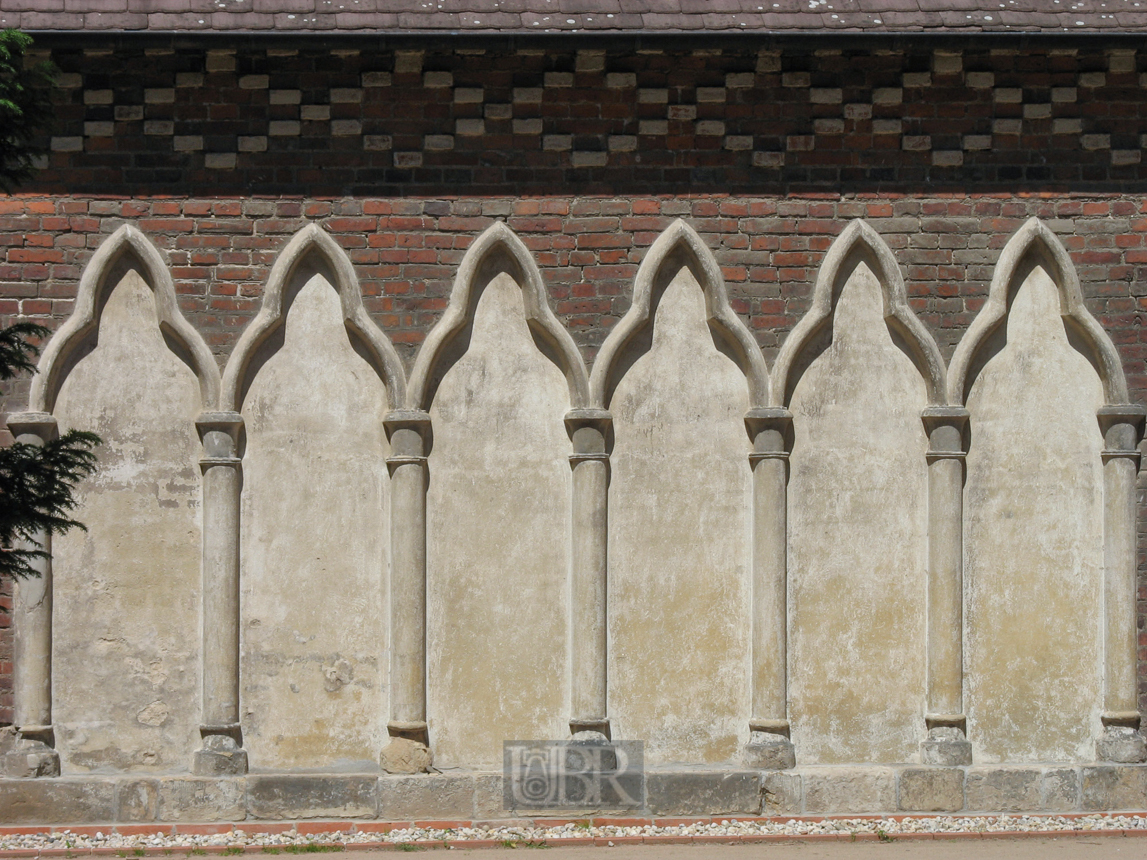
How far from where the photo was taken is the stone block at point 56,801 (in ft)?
22.0

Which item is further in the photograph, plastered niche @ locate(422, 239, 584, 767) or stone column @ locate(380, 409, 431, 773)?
plastered niche @ locate(422, 239, 584, 767)

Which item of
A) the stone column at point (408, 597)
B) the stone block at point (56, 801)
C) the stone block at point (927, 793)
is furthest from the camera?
the stone block at point (927, 793)

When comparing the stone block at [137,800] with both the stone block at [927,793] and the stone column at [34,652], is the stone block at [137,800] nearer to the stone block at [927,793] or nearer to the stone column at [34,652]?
the stone column at [34,652]

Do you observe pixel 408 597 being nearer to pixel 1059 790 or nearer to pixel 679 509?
pixel 679 509

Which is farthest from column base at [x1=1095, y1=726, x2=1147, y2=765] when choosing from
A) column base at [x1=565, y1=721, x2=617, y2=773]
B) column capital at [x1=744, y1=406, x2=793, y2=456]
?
column base at [x1=565, y1=721, x2=617, y2=773]

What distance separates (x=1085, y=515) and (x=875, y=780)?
6.26 feet

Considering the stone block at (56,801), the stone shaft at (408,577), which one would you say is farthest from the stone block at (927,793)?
the stone block at (56,801)

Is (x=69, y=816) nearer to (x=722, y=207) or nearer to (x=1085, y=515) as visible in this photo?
(x=722, y=207)

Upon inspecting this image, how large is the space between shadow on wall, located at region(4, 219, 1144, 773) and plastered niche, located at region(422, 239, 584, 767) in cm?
2

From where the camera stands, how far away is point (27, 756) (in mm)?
6758

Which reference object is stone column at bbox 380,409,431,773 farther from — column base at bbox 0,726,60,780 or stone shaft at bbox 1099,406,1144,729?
stone shaft at bbox 1099,406,1144,729

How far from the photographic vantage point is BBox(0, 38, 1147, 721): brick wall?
23.1 ft

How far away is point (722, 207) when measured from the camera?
285 inches

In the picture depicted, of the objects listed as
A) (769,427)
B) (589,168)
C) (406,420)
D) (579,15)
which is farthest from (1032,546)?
(579,15)
